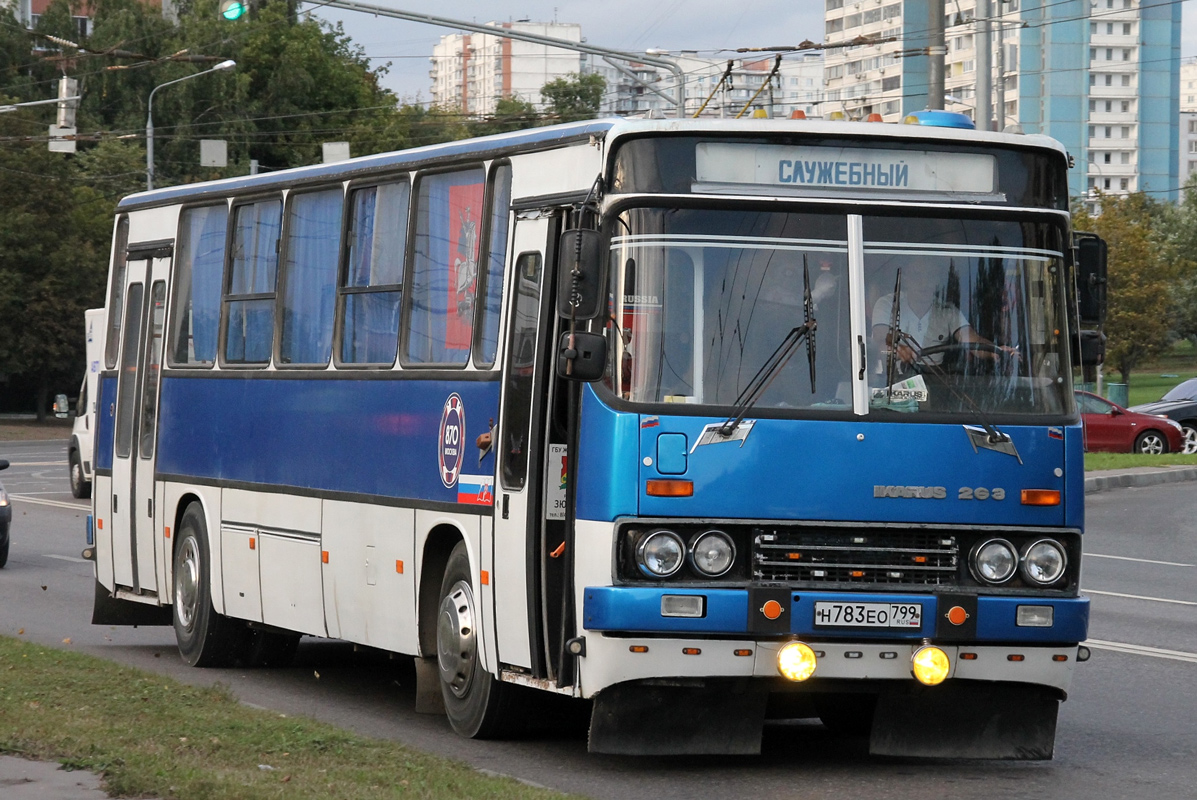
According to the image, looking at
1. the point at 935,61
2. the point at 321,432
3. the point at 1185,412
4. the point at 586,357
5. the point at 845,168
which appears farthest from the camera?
the point at 1185,412

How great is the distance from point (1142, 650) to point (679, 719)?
231 inches

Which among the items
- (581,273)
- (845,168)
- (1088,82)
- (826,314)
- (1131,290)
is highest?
(1088,82)

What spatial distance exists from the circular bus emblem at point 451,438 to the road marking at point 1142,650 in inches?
200

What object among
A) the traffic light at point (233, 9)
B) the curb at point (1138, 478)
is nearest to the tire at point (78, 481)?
the traffic light at point (233, 9)

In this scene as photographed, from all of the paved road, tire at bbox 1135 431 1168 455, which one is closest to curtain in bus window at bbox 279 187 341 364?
the paved road

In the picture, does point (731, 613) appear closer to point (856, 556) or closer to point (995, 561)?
point (856, 556)

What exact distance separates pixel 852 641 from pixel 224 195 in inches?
273

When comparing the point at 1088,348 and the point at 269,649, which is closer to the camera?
the point at 1088,348

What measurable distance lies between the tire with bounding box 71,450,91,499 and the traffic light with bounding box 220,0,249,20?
12635 millimetres

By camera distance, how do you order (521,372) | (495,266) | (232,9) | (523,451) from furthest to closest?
(232,9) < (495,266) < (521,372) < (523,451)

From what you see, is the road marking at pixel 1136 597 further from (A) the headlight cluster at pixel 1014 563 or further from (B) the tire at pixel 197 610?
(A) the headlight cluster at pixel 1014 563

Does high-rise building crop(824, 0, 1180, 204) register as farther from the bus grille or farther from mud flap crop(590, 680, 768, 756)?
mud flap crop(590, 680, 768, 756)

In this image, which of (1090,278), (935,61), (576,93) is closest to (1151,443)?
(935,61)

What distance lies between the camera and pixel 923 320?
8.60 m
